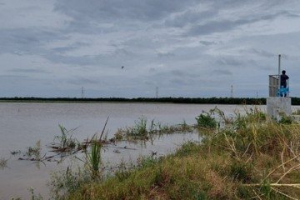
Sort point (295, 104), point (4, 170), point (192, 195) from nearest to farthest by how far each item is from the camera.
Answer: point (192, 195), point (4, 170), point (295, 104)

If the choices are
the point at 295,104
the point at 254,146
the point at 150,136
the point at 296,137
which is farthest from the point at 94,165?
the point at 295,104

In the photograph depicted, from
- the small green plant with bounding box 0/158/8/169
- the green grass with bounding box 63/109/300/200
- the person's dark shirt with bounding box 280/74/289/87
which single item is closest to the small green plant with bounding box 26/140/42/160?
the small green plant with bounding box 0/158/8/169

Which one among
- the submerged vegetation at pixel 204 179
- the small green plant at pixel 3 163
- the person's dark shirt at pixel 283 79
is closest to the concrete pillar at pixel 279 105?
the person's dark shirt at pixel 283 79

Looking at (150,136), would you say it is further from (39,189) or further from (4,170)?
(39,189)

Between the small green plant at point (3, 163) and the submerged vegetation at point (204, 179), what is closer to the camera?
the submerged vegetation at point (204, 179)

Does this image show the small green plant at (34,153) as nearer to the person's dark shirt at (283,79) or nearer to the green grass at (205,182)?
the green grass at (205,182)

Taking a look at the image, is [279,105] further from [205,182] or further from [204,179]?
[205,182]

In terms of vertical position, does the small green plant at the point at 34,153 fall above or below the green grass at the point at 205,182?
below

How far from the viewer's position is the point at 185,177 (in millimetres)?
7238

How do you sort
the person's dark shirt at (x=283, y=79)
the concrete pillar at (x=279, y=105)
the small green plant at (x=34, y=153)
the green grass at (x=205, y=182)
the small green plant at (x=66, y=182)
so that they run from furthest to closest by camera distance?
the person's dark shirt at (x=283, y=79), the concrete pillar at (x=279, y=105), the small green plant at (x=34, y=153), the small green plant at (x=66, y=182), the green grass at (x=205, y=182)

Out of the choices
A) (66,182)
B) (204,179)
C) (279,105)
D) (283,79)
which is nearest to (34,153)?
(66,182)

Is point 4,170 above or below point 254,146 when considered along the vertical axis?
below

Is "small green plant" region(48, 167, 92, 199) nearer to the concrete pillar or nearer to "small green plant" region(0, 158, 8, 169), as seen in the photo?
"small green plant" region(0, 158, 8, 169)

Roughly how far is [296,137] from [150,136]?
917 cm
